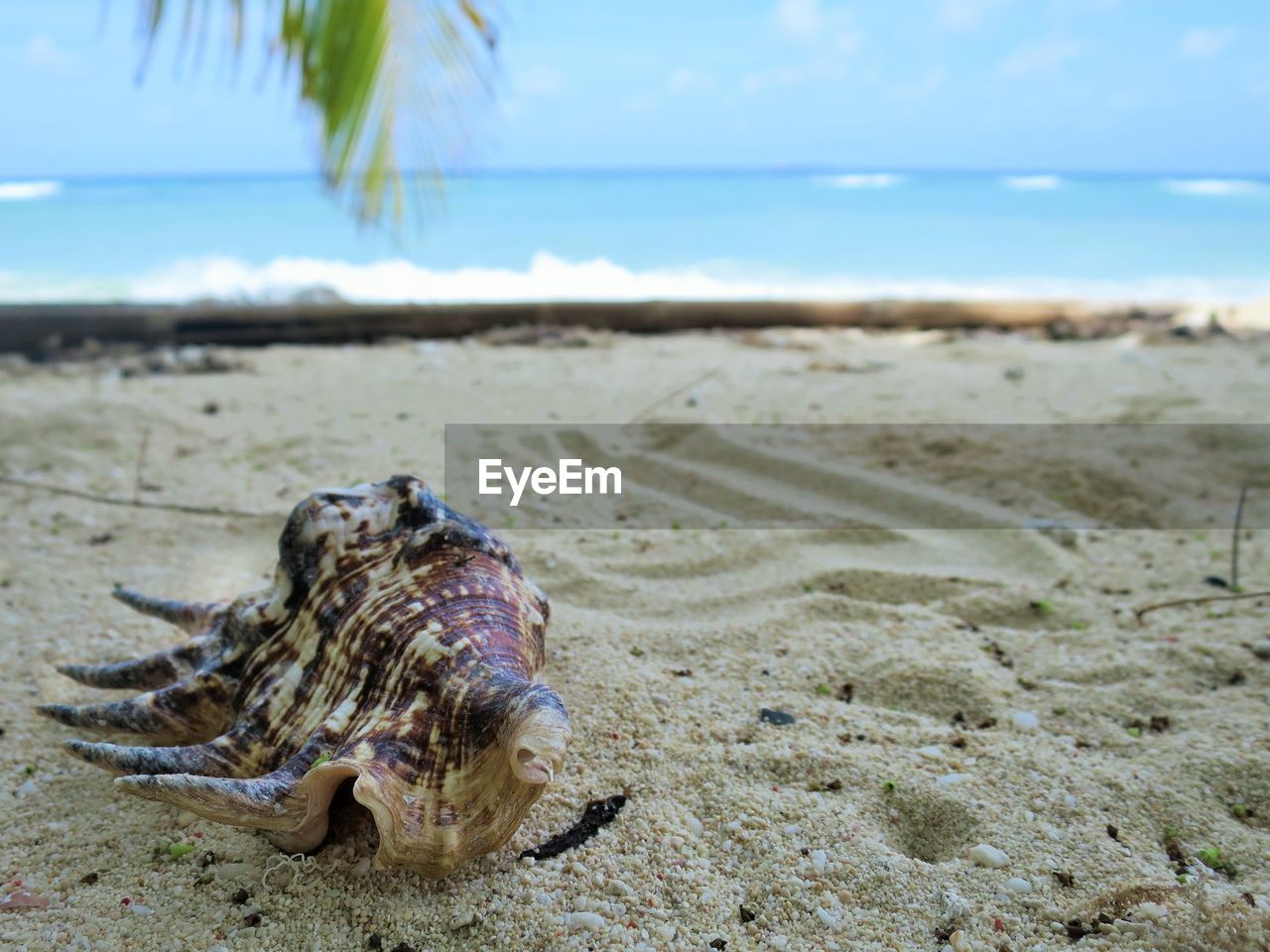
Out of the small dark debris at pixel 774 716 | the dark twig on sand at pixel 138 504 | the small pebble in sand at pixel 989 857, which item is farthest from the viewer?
the dark twig on sand at pixel 138 504

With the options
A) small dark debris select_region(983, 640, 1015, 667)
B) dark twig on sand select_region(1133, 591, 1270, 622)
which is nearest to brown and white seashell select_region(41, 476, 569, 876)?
small dark debris select_region(983, 640, 1015, 667)

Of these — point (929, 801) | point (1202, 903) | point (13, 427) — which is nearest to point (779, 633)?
point (929, 801)

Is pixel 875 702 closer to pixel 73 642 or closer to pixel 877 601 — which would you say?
pixel 877 601

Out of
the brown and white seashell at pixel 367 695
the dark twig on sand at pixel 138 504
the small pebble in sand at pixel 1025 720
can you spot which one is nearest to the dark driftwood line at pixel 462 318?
the dark twig on sand at pixel 138 504

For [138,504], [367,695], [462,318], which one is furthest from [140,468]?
[462,318]

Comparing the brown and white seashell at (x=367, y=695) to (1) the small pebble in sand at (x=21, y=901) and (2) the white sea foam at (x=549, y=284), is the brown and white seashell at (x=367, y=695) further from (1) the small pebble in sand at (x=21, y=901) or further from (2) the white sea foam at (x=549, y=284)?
(2) the white sea foam at (x=549, y=284)

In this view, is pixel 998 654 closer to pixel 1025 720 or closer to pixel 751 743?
pixel 1025 720
